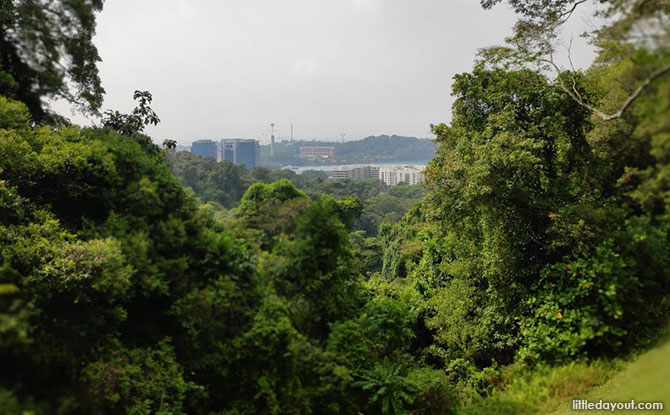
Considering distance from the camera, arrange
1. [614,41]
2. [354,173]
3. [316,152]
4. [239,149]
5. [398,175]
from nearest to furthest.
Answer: [614,41] → [239,149] → [354,173] → [398,175] → [316,152]

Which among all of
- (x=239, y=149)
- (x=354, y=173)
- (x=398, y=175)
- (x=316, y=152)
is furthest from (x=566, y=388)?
(x=316, y=152)

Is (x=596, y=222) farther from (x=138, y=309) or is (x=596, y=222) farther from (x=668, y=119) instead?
(x=138, y=309)

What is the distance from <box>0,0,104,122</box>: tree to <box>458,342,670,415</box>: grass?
8.44m

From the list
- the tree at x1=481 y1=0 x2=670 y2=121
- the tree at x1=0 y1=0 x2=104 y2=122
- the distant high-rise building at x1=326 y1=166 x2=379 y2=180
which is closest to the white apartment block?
the distant high-rise building at x1=326 y1=166 x2=379 y2=180

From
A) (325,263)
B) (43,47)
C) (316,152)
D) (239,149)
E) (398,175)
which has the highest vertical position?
(316,152)

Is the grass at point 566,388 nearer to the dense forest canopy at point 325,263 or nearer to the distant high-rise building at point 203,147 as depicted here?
the dense forest canopy at point 325,263

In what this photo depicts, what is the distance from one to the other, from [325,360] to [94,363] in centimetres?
284

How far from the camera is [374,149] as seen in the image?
14688cm

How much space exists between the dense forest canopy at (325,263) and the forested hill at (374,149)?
118m

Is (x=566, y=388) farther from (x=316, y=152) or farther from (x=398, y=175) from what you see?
(x=316, y=152)

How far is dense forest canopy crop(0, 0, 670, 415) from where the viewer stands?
16.5 feet

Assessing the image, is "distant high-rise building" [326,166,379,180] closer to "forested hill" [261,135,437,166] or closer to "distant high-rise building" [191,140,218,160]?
"forested hill" [261,135,437,166]

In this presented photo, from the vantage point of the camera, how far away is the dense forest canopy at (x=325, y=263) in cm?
504

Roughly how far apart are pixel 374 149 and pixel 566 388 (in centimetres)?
14295
